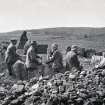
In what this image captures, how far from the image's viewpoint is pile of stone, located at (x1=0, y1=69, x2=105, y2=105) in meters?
17.1

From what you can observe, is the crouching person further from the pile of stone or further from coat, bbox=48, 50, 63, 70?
the pile of stone

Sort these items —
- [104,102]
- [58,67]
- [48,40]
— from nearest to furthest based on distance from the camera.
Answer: [104,102], [58,67], [48,40]

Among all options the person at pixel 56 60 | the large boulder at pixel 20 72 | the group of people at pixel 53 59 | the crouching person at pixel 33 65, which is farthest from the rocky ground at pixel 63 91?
the large boulder at pixel 20 72

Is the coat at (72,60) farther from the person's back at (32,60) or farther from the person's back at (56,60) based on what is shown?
the person's back at (32,60)

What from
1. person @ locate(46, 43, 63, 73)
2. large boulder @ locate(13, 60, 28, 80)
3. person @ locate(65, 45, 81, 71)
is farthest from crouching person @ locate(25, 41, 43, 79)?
person @ locate(65, 45, 81, 71)

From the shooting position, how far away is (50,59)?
2214 centimetres

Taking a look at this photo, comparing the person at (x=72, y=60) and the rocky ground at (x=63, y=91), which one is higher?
the person at (x=72, y=60)

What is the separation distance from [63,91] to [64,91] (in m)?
0.04

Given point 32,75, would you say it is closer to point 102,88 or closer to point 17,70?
point 17,70

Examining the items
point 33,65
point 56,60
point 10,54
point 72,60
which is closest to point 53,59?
point 56,60

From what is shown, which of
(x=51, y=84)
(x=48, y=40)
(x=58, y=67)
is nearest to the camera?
(x=51, y=84)

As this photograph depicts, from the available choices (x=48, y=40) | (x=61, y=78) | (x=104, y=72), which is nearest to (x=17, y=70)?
(x=61, y=78)

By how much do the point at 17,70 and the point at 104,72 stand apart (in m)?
5.72

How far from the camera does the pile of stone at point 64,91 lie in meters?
17.1
